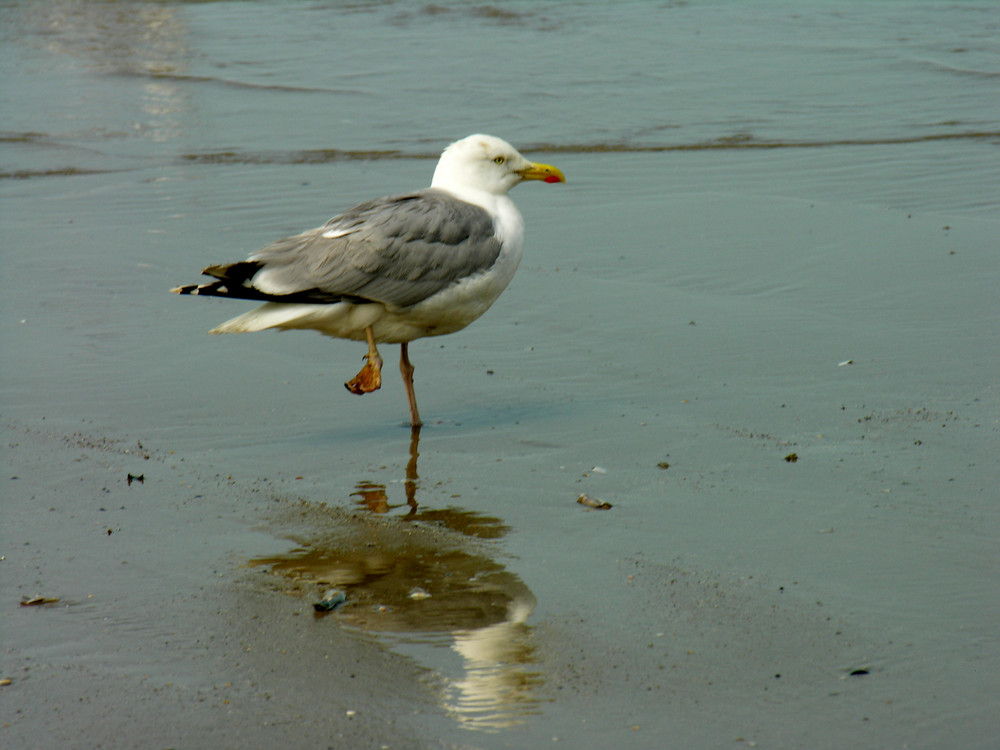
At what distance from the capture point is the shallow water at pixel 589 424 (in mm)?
3248

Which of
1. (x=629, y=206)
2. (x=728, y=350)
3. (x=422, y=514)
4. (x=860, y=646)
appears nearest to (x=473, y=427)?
(x=422, y=514)

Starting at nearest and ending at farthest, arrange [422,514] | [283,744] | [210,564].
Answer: [283,744] < [210,564] < [422,514]

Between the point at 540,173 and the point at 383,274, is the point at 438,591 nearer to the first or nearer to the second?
the point at 383,274

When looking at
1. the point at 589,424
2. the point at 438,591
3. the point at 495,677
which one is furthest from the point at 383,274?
the point at 495,677

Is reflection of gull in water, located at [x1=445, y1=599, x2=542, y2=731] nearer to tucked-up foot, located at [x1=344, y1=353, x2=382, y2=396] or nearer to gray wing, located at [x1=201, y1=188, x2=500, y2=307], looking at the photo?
tucked-up foot, located at [x1=344, y1=353, x2=382, y2=396]

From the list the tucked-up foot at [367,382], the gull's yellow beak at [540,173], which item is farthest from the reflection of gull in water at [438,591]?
the gull's yellow beak at [540,173]

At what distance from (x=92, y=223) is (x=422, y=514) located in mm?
5076

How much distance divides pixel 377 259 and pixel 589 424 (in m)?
1.11

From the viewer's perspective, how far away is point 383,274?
5.34m

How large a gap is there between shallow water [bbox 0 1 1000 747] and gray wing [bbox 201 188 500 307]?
0.55 m

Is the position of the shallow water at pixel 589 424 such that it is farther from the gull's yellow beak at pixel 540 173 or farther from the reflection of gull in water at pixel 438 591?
the gull's yellow beak at pixel 540 173

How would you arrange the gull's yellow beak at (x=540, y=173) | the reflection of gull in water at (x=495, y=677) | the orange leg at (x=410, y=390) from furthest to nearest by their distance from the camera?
the gull's yellow beak at (x=540, y=173), the orange leg at (x=410, y=390), the reflection of gull in water at (x=495, y=677)

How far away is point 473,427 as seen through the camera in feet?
17.3

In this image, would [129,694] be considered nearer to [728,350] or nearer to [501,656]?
[501,656]
